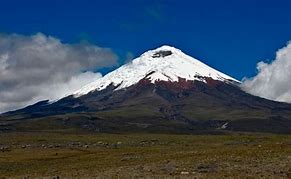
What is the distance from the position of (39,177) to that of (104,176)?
6573 mm

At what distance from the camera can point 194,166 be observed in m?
46.2

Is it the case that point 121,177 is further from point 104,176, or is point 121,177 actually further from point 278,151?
point 278,151

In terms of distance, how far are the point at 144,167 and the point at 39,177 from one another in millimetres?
9258

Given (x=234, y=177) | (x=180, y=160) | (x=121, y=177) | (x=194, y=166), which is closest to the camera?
(x=234, y=177)

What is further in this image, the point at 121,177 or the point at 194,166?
the point at 194,166

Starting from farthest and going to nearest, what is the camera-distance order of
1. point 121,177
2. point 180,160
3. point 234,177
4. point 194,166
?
point 180,160 < point 194,166 < point 121,177 < point 234,177

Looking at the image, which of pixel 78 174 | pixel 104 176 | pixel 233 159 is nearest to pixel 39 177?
pixel 78 174

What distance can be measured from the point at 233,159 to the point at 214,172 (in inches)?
258

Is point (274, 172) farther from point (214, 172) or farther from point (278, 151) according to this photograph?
point (278, 151)

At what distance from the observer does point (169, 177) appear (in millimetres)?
40500

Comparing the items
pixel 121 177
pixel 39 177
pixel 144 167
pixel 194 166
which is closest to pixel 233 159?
pixel 194 166

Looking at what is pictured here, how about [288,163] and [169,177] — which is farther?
[288,163]

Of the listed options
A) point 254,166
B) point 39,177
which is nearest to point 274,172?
point 254,166

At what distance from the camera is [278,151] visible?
172 ft
